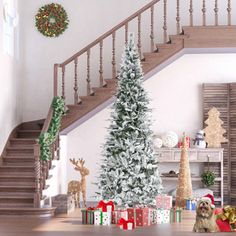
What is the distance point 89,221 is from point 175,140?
4033 mm

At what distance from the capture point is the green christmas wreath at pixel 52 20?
1524 centimetres

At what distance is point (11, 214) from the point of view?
12.0 m

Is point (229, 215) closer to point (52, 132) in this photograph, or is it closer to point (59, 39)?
point (52, 132)

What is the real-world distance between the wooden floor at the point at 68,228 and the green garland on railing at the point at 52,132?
4.19 ft

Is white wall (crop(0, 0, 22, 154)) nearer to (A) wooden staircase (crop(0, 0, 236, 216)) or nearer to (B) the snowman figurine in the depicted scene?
(A) wooden staircase (crop(0, 0, 236, 216))

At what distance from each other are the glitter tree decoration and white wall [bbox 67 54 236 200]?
0.95 feet

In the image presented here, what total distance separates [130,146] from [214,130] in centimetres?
381

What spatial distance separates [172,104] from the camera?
14.8 m

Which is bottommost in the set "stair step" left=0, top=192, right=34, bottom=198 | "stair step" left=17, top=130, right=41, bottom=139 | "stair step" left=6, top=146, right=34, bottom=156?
"stair step" left=0, top=192, right=34, bottom=198

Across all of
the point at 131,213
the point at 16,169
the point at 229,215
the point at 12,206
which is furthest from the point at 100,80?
the point at 229,215

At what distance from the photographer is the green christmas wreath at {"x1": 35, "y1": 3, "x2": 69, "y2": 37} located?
1524 cm

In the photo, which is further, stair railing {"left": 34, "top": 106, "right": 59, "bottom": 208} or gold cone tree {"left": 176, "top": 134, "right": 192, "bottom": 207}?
gold cone tree {"left": 176, "top": 134, "right": 192, "bottom": 207}

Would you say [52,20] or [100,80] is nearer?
[100,80]

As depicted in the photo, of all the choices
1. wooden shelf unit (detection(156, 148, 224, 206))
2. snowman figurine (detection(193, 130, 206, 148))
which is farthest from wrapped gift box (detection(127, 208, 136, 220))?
snowman figurine (detection(193, 130, 206, 148))
